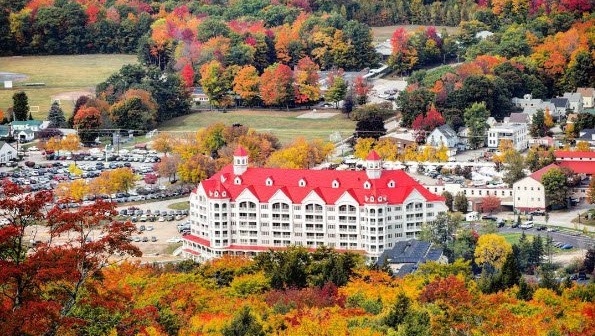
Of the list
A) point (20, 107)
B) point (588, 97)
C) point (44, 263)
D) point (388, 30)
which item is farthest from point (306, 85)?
point (44, 263)

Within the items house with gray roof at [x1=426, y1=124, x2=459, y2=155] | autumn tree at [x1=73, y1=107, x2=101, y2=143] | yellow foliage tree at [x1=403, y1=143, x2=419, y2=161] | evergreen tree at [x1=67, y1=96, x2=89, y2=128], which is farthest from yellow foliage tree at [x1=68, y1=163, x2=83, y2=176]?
house with gray roof at [x1=426, y1=124, x2=459, y2=155]

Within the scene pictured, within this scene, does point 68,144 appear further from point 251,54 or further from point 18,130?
point 251,54

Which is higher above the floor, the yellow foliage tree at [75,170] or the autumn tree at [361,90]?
the autumn tree at [361,90]

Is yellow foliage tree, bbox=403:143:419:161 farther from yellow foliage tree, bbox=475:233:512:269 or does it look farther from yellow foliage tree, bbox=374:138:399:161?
yellow foliage tree, bbox=475:233:512:269

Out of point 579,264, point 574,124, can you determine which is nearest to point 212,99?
point 574,124

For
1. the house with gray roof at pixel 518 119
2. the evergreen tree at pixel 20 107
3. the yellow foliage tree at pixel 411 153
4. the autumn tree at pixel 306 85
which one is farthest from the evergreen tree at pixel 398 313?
the evergreen tree at pixel 20 107

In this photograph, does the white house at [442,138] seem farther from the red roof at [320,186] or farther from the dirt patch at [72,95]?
the dirt patch at [72,95]
